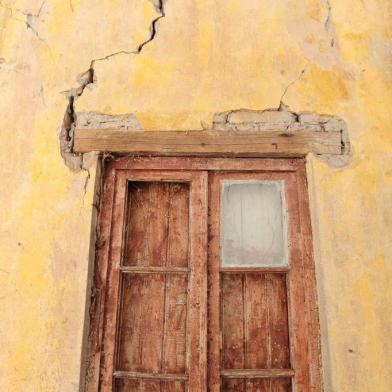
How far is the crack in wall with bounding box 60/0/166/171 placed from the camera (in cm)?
251

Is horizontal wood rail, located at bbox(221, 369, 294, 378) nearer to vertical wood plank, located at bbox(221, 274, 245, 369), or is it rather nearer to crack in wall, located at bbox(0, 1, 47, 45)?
vertical wood plank, located at bbox(221, 274, 245, 369)

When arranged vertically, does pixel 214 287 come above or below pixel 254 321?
above

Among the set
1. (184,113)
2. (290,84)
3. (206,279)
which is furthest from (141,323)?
(290,84)

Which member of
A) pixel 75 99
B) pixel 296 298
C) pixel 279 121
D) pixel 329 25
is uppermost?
pixel 329 25

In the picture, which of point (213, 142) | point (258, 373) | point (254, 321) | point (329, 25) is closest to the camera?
point (258, 373)

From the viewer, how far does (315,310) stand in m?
2.31

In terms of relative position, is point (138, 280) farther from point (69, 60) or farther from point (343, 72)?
point (343, 72)

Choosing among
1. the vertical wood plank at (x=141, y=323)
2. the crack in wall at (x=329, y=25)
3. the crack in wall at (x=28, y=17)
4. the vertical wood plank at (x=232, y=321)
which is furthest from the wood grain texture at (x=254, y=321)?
the crack in wall at (x=28, y=17)

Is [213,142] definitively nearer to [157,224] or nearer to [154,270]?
[157,224]

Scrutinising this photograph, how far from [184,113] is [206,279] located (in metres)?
0.93

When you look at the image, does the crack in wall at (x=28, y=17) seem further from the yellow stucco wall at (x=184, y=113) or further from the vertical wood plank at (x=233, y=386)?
the vertical wood plank at (x=233, y=386)

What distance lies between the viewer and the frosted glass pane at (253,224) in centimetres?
246

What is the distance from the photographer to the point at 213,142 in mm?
2518

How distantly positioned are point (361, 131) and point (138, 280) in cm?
148
